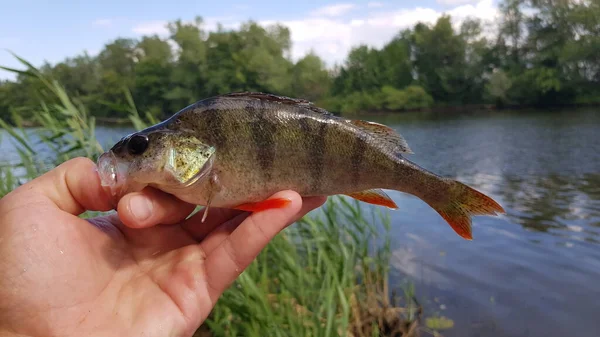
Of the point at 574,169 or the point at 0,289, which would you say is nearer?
the point at 0,289

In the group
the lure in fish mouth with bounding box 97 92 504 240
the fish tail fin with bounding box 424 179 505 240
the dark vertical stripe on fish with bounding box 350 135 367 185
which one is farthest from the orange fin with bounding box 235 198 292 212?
the fish tail fin with bounding box 424 179 505 240

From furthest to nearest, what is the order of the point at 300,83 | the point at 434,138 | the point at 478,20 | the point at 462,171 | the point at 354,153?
the point at 478,20 → the point at 300,83 → the point at 434,138 → the point at 462,171 → the point at 354,153

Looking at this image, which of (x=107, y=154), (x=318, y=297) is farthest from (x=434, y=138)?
(x=107, y=154)

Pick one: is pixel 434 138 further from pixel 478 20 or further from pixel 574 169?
pixel 478 20

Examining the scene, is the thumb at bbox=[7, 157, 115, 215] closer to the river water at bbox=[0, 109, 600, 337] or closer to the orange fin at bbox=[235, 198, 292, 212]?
the orange fin at bbox=[235, 198, 292, 212]

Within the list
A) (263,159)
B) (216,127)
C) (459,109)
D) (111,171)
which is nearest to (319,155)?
(263,159)

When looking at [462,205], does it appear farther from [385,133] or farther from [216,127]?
[216,127]
